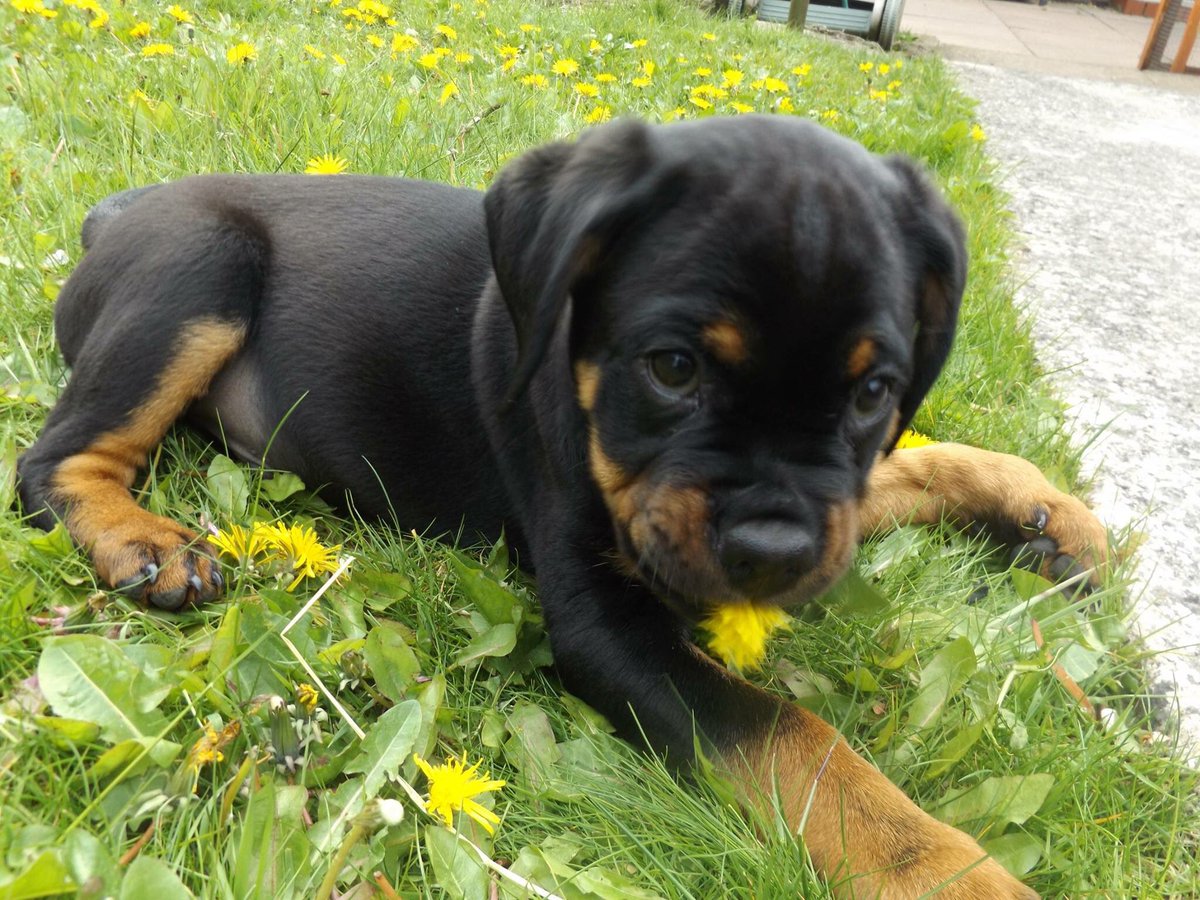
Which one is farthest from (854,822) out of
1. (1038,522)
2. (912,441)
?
(912,441)

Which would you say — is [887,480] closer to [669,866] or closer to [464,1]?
[669,866]

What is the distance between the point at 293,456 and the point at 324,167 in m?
1.52

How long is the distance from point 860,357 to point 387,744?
1240mm

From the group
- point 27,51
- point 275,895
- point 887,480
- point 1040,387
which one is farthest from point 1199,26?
point 275,895

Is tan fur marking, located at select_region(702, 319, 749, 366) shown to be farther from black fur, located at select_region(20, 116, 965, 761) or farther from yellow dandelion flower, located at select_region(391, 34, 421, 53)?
yellow dandelion flower, located at select_region(391, 34, 421, 53)

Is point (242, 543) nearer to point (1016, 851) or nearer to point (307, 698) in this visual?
point (307, 698)

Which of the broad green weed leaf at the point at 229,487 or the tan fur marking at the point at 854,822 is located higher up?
the tan fur marking at the point at 854,822

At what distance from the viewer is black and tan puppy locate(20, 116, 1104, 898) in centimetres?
198

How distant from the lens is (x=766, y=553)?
192 centimetres

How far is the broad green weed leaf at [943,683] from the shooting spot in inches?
85.4

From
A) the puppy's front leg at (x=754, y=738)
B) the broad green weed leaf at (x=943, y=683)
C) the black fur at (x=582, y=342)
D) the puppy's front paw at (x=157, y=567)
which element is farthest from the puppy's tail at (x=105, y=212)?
the broad green weed leaf at (x=943, y=683)

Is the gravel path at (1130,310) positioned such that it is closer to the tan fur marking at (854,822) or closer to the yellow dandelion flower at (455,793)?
the tan fur marking at (854,822)

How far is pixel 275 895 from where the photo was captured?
1571 millimetres

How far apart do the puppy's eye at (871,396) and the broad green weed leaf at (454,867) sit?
4.05 ft
